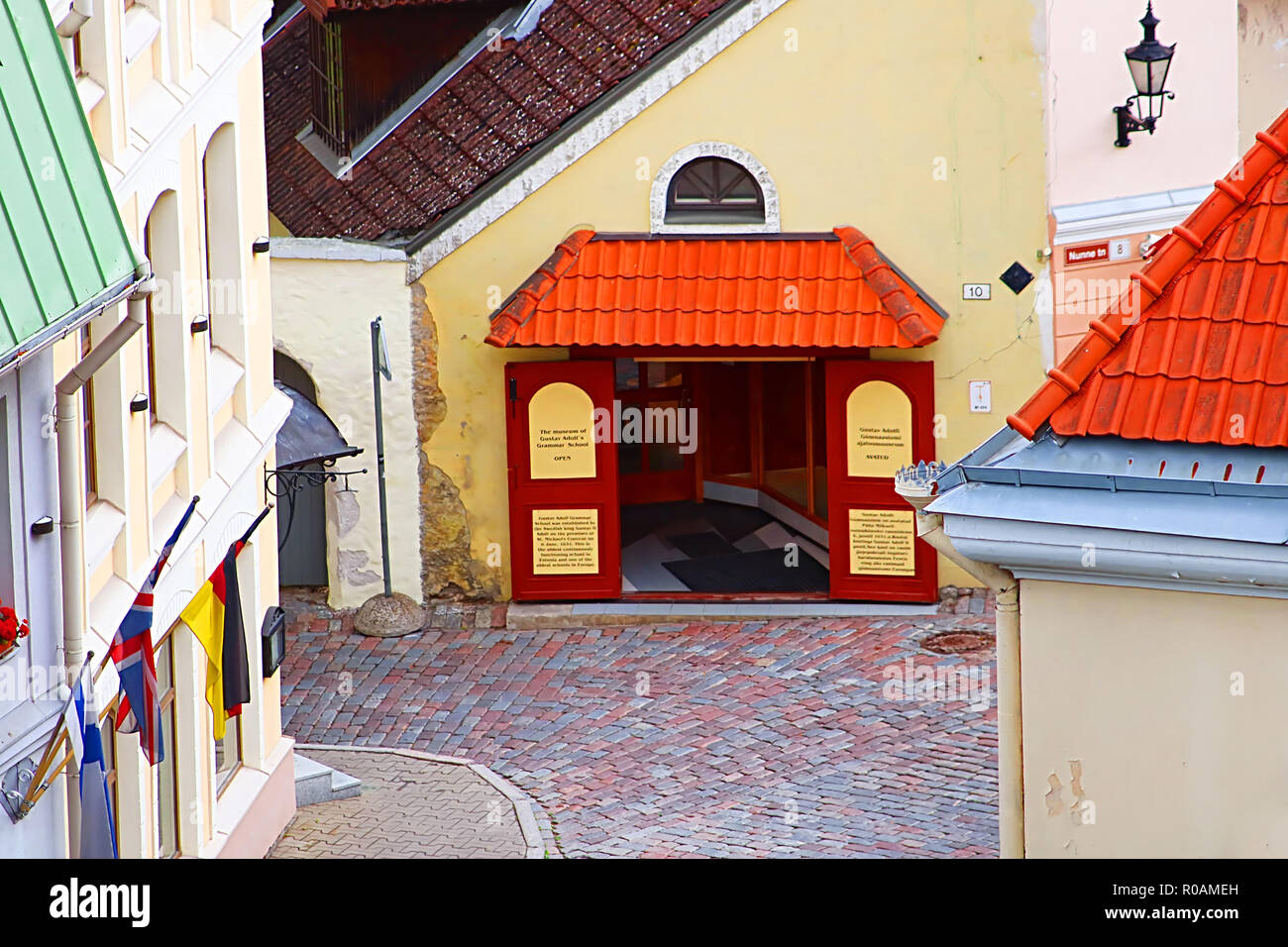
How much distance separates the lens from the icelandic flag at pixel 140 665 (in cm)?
808

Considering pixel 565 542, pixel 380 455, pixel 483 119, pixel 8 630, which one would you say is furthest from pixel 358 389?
pixel 8 630

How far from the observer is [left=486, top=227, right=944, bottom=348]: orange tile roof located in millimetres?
15828

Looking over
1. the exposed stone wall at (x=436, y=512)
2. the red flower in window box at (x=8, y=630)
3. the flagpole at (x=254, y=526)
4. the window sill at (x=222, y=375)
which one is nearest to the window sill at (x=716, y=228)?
the exposed stone wall at (x=436, y=512)

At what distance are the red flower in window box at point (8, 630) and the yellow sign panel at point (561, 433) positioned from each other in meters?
10.1

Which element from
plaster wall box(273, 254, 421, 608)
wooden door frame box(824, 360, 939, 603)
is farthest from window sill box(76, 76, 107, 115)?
wooden door frame box(824, 360, 939, 603)

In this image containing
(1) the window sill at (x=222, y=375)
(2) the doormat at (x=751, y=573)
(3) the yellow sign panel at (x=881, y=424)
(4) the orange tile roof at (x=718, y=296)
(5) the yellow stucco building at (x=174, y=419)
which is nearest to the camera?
(5) the yellow stucco building at (x=174, y=419)

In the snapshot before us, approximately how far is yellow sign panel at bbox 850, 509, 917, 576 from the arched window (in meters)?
2.92

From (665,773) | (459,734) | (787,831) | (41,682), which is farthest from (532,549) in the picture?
(41,682)

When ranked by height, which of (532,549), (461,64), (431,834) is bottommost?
(431,834)

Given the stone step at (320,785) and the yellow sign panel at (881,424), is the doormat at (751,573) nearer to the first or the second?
the yellow sign panel at (881,424)
